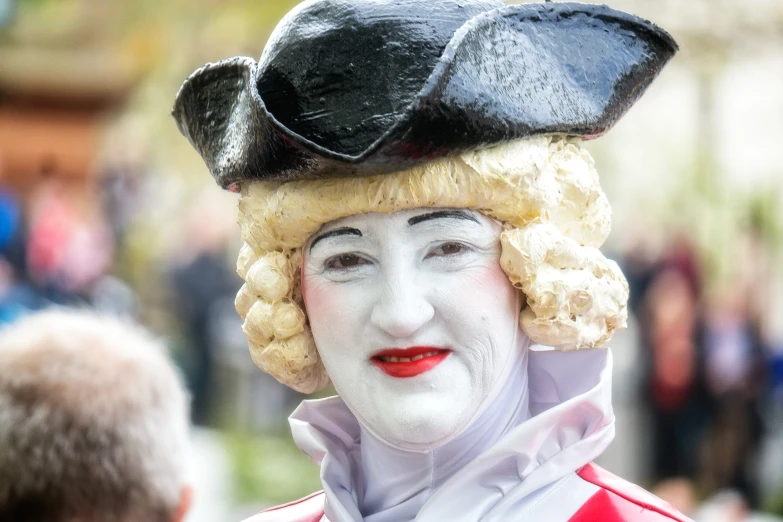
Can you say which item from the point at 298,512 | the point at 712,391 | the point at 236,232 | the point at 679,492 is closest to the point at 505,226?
the point at 298,512

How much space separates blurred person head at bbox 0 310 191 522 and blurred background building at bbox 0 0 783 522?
361 cm

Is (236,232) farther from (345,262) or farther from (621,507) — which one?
(621,507)

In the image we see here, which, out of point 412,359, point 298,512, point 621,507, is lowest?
point 298,512

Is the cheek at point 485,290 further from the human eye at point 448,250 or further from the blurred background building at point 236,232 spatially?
the blurred background building at point 236,232

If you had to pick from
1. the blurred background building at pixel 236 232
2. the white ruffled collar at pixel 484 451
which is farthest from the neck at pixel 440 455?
the blurred background building at pixel 236 232

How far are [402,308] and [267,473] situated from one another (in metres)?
5.45

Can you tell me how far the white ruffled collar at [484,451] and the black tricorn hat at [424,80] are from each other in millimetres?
525

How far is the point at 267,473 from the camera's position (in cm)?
733

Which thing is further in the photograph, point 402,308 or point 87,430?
point 87,430

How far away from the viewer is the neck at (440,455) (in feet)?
7.49

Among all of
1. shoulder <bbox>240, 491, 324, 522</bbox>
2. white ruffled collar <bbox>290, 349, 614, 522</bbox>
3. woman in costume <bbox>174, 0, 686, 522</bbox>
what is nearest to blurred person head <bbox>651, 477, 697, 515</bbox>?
shoulder <bbox>240, 491, 324, 522</bbox>

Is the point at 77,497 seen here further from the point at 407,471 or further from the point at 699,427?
the point at 699,427

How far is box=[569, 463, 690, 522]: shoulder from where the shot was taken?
2184 mm

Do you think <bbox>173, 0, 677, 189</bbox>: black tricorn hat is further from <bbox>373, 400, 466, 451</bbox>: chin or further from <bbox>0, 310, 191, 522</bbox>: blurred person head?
<bbox>0, 310, 191, 522</bbox>: blurred person head
